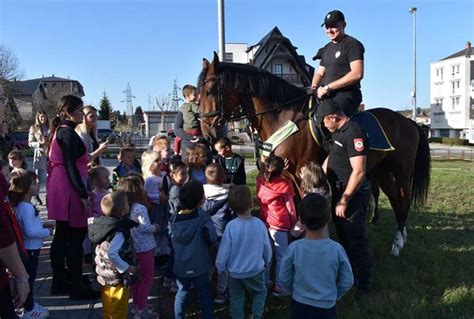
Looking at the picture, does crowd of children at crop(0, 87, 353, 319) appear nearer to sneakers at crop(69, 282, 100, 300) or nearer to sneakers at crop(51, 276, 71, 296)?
sneakers at crop(69, 282, 100, 300)

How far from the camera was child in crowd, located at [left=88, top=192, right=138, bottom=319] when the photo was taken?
3412 mm

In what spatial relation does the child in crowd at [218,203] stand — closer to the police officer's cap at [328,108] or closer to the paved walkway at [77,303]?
the paved walkway at [77,303]

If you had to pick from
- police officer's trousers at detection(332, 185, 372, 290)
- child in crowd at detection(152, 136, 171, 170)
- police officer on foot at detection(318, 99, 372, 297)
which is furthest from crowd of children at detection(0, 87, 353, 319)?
child in crowd at detection(152, 136, 171, 170)

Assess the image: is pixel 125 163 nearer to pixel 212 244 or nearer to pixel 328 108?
pixel 212 244

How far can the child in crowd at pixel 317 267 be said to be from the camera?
287cm

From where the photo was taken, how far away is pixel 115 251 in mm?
3385

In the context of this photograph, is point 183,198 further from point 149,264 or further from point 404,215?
point 404,215

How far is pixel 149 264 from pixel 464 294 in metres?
3.11

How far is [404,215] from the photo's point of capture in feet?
20.5

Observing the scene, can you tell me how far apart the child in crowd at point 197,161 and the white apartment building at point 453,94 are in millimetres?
72529

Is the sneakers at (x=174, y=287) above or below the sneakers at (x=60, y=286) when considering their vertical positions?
below

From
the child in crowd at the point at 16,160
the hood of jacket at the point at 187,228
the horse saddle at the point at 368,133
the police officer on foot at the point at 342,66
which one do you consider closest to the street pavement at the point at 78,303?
the hood of jacket at the point at 187,228

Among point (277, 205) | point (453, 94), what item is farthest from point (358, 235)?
point (453, 94)

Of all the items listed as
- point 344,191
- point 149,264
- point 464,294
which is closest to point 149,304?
point 149,264
